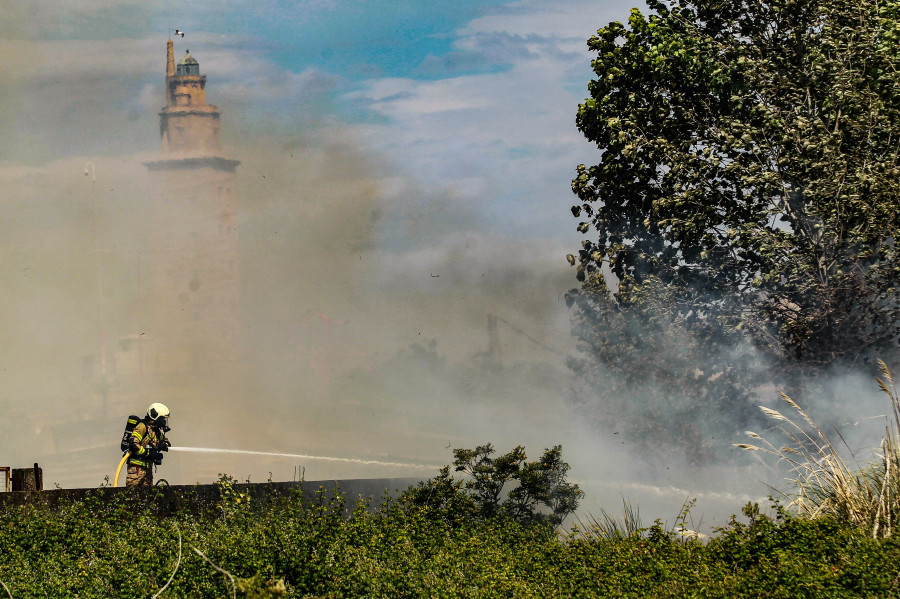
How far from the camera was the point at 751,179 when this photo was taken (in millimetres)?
16578

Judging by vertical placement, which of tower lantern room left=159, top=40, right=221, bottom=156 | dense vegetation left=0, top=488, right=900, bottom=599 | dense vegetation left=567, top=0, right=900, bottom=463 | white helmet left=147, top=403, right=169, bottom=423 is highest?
tower lantern room left=159, top=40, right=221, bottom=156

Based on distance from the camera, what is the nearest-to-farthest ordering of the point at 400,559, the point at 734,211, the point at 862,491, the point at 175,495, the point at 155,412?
the point at 400,559 < the point at 862,491 < the point at 175,495 < the point at 155,412 < the point at 734,211

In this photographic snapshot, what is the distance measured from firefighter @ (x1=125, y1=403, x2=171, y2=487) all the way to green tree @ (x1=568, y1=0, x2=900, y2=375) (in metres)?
7.86

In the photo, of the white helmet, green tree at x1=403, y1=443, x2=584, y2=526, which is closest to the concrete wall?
green tree at x1=403, y1=443, x2=584, y2=526

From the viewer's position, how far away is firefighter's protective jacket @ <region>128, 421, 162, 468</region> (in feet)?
48.3

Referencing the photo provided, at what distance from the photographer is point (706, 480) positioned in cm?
1795

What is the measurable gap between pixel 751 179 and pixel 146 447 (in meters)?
10.3

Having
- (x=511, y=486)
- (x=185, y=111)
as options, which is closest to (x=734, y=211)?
(x=511, y=486)

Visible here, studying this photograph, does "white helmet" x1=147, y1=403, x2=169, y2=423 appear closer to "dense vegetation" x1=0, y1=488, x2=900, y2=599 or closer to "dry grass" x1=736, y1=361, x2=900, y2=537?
"dense vegetation" x1=0, y1=488, x2=900, y2=599

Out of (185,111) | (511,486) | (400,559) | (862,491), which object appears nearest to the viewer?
(400,559)

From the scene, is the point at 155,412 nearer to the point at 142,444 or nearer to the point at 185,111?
the point at 142,444

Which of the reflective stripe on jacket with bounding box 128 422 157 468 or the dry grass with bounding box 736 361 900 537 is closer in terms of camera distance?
the dry grass with bounding box 736 361 900 537

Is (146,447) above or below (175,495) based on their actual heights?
above

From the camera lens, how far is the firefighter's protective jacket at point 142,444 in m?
14.7
